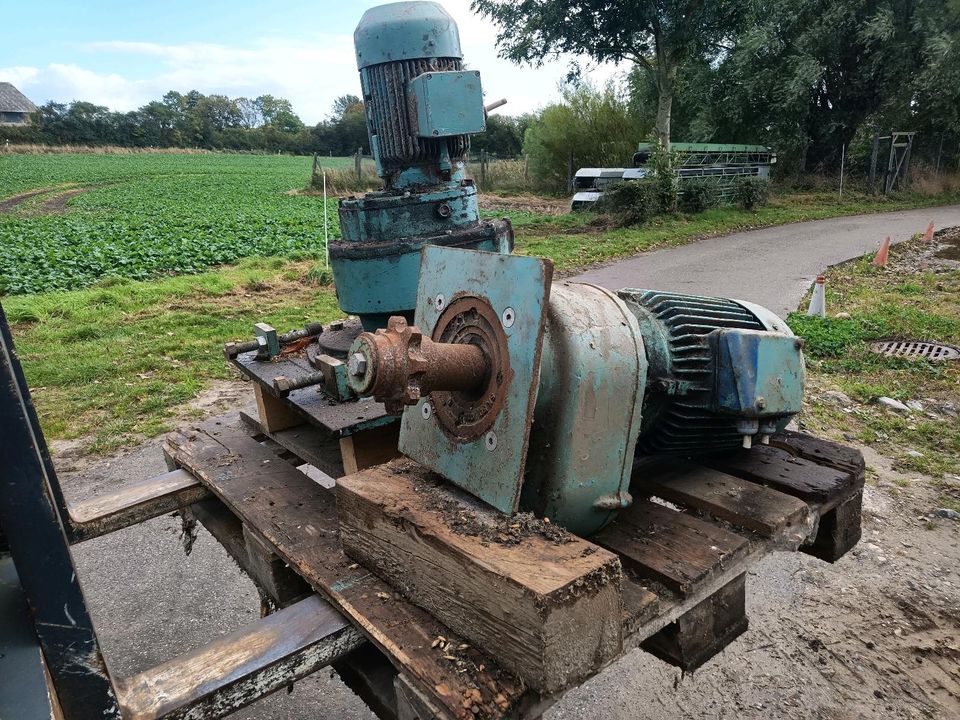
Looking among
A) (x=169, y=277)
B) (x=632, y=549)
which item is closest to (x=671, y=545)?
(x=632, y=549)

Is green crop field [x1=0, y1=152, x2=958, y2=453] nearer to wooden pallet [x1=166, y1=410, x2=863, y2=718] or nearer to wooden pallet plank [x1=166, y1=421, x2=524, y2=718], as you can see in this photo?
wooden pallet plank [x1=166, y1=421, x2=524, y2=718]

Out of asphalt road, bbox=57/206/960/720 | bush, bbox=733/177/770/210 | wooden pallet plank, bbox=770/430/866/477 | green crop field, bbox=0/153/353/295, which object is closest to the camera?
wooden pallet plank, bbox=770/430/866/477

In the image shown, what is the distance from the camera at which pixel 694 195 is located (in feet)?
42.5

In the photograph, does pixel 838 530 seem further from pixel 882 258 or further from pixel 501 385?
pixel 882 258

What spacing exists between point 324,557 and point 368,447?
486 mm

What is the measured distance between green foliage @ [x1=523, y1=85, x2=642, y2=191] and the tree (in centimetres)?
354

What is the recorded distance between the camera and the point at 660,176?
39.0ft

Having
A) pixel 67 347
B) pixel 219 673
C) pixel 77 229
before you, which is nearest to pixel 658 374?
pixel 219 673

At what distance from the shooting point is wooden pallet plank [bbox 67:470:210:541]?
159 centimetres

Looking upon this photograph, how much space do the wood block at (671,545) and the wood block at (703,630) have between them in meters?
0.09

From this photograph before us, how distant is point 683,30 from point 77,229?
1278 cm

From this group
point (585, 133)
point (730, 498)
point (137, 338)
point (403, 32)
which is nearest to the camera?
point (730, 498)

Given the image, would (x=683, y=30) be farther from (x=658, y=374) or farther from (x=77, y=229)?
(x=658, y=374)

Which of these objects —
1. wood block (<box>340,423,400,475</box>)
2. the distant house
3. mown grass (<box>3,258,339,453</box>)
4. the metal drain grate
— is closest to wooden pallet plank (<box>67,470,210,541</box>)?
wood block (<box>340,423,400,475</box>)
